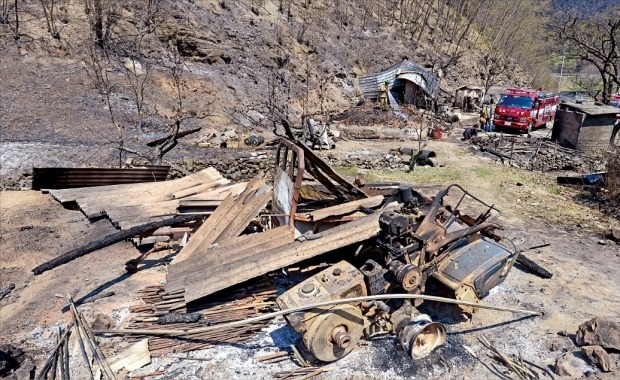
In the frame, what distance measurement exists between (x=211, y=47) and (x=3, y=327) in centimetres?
1984

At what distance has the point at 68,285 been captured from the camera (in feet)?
21.0

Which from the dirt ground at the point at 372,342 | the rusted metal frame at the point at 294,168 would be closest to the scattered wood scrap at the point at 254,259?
the rusted metal frame at the point at 294,168

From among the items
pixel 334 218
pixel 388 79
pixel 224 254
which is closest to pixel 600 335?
pixel 334 218

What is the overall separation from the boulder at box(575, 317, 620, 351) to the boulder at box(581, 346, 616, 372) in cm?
14

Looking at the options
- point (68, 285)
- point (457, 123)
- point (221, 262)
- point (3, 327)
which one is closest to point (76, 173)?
point (68, 285)

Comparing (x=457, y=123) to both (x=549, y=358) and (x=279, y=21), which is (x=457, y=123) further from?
(x=549, y=358)

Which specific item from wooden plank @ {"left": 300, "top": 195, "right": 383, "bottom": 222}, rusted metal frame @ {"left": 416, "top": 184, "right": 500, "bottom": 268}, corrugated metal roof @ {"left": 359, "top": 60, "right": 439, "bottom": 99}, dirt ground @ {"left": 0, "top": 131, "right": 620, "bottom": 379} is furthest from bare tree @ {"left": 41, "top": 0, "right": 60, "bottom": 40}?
rusted metal frame @ {"left": 416, "top": 184, "right": 500, "bottom": 268}

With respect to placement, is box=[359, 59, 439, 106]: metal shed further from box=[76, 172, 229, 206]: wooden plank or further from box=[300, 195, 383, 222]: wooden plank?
box=[300, 195, 383, 222]: wooden plank

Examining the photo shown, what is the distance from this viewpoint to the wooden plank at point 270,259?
503cm

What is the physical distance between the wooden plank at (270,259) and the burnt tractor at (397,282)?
27cm

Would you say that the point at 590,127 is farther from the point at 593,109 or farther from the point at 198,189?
the point at 198,189

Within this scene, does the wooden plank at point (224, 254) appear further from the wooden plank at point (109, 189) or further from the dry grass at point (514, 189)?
the dry grass at point (514, 189)

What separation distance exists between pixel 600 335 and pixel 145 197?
7778 millimetres

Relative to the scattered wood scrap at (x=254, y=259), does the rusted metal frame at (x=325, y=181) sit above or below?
above
